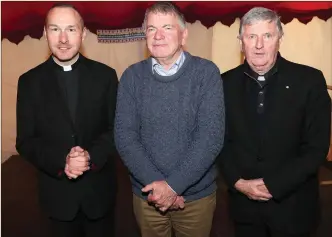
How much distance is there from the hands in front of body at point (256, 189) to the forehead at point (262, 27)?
67 centimetres

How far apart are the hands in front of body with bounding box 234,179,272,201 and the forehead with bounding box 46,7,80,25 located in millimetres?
1102

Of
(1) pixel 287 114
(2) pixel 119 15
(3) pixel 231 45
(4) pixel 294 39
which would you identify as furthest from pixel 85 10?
(1) pixel 287 114

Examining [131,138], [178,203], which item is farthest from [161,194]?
[131,138]

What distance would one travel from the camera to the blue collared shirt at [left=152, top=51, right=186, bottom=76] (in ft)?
6.02

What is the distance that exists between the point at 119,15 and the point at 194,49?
1017mm

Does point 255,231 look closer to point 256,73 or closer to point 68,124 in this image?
point 256,73

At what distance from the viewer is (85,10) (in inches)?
171

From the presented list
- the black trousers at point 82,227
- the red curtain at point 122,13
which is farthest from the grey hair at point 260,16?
the red curtain at point 122,13

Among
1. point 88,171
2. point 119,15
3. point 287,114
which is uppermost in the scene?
point 119,15

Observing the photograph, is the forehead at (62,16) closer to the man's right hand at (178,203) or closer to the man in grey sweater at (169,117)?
the man in grey sweater at (169,117)

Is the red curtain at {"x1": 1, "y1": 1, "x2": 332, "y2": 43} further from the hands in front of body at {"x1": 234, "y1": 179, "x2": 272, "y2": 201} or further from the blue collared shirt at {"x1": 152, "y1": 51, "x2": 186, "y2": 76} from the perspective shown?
the hands in front of body at {"x1": 234, "y1": 179, "x2": 272, "y2": 201}

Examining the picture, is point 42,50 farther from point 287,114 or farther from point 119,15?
point 287,114

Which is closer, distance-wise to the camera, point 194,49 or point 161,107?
point 161,107

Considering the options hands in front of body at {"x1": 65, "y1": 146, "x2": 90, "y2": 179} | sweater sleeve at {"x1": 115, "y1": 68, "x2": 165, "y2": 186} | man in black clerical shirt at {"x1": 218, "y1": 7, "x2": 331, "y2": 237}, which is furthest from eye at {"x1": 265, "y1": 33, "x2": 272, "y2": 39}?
hands in front of body at {"x1": 65, "y1": 146, "x2": 90, "y2": 179}
